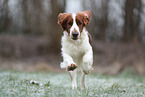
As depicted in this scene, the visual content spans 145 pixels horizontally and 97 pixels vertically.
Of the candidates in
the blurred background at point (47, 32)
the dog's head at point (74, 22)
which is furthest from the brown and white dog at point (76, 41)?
the blurred background at point (47, 32)

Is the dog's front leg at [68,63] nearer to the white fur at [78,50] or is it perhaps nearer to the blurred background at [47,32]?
the white fur at [78,50]

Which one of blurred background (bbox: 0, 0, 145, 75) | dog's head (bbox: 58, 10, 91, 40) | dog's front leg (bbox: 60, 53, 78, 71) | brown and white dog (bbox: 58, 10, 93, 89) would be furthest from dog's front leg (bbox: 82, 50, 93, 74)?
blurred background (bbox: 0, 0, 145, 75)

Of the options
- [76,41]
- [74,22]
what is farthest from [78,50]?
[74,22]

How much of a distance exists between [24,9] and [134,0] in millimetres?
9150

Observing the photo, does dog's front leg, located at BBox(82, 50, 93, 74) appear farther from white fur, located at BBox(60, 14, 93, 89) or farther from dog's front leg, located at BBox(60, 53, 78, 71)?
dog's front leg, located at BBox(60, 53, 78, 71)

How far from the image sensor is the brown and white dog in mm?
4575

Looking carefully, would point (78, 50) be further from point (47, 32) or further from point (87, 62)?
point (47, 32)

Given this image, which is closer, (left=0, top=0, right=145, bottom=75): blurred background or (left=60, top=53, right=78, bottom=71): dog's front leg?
(left=60, top=53, right=78, bottom=71): dog's front leg

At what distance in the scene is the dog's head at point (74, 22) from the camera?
449cm

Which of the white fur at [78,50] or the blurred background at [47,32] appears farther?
the blurred background at [47,32]

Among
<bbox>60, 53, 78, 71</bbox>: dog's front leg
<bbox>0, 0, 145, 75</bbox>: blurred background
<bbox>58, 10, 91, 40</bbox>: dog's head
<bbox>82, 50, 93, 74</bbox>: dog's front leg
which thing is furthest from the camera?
<bbox>0, 0, 145, 75</bbox>: blurred background

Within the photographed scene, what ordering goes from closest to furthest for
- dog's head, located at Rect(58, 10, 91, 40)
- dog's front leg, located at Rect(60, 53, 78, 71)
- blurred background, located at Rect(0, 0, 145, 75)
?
dog's front leg, located at Rect(60, 53, 78, 71)
dog's head, located at Rect(58, 10, 91, 40)
blurred background, located at Rect(0, 0, 145, 75)

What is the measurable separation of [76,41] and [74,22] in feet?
1.60

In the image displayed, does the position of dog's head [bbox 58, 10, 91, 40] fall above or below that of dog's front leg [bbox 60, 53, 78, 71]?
above
